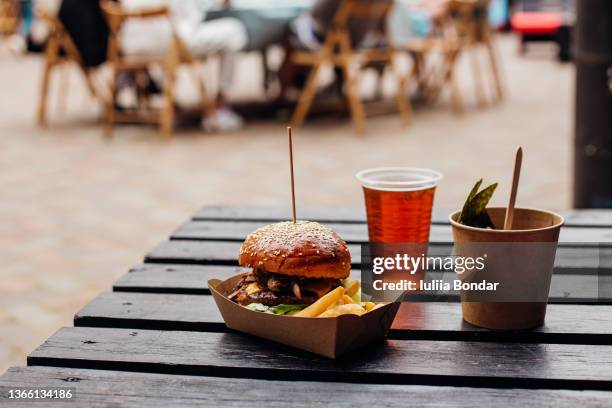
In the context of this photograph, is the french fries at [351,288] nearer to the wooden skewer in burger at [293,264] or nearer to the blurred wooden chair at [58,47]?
the wooden skewer in burger at [293,264]

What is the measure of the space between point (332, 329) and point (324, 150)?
4138mm

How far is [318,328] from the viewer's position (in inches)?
43.5

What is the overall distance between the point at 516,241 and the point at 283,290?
0.33 meters

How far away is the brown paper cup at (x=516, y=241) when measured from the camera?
1161mm

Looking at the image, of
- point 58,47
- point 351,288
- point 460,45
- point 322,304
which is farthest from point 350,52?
point 322,304

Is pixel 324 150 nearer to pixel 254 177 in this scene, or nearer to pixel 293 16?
pixel 254 177

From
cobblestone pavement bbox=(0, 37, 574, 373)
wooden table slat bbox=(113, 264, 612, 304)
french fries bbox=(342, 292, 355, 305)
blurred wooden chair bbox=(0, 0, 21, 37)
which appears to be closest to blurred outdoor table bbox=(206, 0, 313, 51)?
cobblestone pavement bbox=(0, 37, 574, 373)

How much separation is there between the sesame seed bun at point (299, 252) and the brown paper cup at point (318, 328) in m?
0.07

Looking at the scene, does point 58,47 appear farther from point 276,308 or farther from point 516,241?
point 516,241

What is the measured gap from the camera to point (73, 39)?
6.04 m

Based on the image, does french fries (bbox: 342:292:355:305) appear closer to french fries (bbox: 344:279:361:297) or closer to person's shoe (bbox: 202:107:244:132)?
french fries (bbox: 344:279:361:297)

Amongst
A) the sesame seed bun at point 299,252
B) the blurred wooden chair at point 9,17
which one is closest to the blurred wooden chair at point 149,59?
the sesame seed bun at point 299,252

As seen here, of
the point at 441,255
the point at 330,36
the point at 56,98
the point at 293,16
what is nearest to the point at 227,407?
the point at 441,255

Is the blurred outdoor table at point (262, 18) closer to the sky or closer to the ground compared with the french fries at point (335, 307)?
closer to the sky
